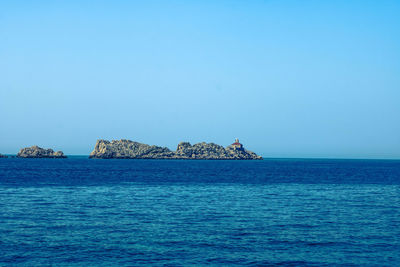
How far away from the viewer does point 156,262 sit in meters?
23.7

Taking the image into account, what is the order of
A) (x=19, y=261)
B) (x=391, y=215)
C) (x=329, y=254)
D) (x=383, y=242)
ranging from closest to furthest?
(x=19, y=261) < (x=329, y=254) < (x=383, y=242) < (x=391, y=215)

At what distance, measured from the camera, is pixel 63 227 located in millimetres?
33094

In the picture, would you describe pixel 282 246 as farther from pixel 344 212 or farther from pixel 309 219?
pixel 344 212

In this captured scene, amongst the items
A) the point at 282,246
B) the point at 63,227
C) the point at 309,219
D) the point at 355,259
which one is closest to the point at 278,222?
the point at 309,219

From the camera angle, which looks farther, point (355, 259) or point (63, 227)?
point (63, 227)

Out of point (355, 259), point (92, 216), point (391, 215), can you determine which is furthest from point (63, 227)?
point (391, 215)

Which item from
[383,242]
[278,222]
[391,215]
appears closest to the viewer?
[383,242]

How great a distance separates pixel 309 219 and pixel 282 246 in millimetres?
12178

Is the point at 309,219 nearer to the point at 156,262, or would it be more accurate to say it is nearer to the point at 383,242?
the point at 383,242

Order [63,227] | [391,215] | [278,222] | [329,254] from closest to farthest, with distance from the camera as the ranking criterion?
[329,254]
[63,227]
[278,222]
[391,215]

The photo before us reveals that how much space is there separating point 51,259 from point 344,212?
104ft

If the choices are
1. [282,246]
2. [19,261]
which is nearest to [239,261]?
[282,246]

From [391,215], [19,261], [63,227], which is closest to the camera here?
[19,261]

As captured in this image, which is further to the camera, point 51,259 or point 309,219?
point 309,219
